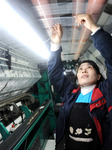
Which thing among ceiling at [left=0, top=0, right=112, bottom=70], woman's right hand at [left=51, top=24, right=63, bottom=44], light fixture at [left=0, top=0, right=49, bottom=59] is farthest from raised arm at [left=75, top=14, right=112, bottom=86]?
light fixture at [left=0, top=0, right=49, bottom=59]

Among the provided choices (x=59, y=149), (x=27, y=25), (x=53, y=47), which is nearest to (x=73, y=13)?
(x=53, y=47)

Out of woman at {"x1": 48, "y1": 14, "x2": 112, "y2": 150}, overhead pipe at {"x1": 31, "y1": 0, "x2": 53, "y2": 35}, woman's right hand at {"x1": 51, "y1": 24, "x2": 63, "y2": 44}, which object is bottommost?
woman at {"x1": 48, "y1": 14, "x2": 112, "y2": 150}

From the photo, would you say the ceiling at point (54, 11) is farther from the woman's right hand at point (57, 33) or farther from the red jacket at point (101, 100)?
the red jacket at point (101, 100)

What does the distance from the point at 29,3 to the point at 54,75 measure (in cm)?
94

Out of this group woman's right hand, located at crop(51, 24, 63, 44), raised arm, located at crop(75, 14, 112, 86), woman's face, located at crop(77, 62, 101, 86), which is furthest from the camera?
woman's right hand, located at crop(51, 24, 63, 44)

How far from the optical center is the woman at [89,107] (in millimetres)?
1017

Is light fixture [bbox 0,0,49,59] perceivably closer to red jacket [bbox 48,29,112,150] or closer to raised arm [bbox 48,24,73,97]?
raised arm [bbox 48,24,73,97]

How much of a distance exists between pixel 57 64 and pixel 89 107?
28.1 inches

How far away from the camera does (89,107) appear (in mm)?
1180

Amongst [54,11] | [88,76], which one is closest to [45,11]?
[54,11]

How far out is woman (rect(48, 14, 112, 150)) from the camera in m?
1.02

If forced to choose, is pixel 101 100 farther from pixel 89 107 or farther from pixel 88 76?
pixel 88 76

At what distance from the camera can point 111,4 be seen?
1.17 metres

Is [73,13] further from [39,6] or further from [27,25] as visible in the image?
[27,25]
